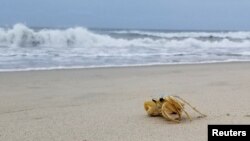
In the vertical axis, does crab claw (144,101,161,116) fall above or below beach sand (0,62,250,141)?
above

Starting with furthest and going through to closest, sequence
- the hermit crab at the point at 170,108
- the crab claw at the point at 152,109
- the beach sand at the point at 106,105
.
A: the crab claw at the point at 152,109
the hermit crab at the point at 170,108
the beach sand at the point at 106,105

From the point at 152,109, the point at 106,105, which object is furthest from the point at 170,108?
the point at 106,105

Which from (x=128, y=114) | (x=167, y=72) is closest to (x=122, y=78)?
(x=167, y=72)

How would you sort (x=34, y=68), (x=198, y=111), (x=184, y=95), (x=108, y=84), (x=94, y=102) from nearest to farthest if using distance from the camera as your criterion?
(x=198, y=111), (x=94, y=102), (x=184, y=95), (x=108, y=84), (x=34, y=68)

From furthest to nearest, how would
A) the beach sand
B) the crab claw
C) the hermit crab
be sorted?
the crab claw < the hermit crab < the beach sand

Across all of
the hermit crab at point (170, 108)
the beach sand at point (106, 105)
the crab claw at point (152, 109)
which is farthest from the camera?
the crab claw at point (152, 109)

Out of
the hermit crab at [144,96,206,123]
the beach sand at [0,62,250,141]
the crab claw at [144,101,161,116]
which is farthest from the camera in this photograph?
the crab claw at [144,101,161,116]

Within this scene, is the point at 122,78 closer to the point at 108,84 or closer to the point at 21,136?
the point at 108,84

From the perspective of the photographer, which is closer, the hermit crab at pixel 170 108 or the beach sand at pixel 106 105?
the beach sand at pixel 106 105
